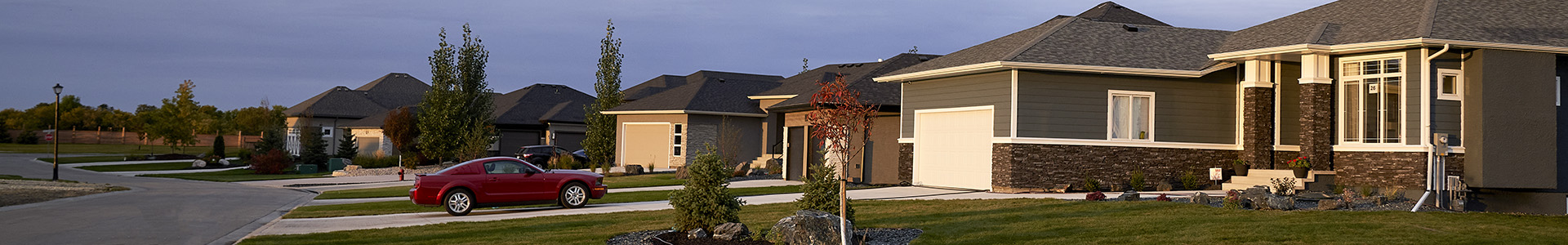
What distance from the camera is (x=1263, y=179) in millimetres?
18906

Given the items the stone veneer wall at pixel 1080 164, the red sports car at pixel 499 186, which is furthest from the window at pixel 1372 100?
the red sports car at pixel 499 186

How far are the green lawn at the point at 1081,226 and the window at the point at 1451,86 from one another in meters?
4.97

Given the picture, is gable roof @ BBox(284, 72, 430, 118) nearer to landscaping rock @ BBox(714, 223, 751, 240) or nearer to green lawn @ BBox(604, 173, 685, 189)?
green lawn @ BBox(604, 173, 685, 189)

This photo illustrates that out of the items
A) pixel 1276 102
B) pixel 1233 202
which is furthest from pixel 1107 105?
pixel 1233 202

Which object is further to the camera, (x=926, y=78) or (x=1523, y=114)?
(x=926, y=78)

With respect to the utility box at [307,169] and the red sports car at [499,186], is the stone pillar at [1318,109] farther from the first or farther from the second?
the utility box at [307,169]

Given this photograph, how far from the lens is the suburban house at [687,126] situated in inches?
1459

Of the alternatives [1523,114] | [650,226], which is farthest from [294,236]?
[1523,114]

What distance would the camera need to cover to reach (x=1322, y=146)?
698 inches

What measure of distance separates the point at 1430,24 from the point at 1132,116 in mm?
5249

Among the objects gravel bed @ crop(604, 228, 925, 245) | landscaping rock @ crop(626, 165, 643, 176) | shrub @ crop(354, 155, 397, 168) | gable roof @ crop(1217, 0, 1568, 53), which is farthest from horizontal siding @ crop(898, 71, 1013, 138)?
shrub @ crop(354, 155, 397, 168)

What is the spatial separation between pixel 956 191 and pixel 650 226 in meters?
8.74

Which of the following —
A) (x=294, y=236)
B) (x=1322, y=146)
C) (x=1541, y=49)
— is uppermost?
(x=1541, y=49)

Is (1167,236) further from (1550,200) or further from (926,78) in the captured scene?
(926,78)
